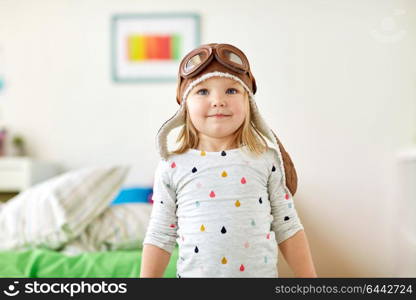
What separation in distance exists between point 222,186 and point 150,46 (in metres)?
1.48

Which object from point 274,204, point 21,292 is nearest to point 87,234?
point 21,292

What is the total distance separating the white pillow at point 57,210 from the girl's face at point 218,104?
2.62 feet

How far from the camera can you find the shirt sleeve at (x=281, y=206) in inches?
22.2

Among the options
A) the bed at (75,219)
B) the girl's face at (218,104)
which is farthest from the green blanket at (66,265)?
the girl's face at (218,104)

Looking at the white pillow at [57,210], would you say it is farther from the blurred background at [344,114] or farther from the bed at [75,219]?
the blurred background at [344,114]

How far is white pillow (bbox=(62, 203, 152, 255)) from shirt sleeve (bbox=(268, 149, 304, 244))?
2.39 ft

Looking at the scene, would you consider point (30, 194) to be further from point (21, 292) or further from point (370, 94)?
point (370, 94)

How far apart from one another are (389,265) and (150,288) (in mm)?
362

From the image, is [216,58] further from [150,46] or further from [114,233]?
[150,46]

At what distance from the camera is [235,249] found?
0.53 metres

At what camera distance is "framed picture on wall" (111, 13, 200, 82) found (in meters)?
1.80

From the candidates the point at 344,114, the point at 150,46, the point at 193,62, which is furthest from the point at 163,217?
the point at 150,46

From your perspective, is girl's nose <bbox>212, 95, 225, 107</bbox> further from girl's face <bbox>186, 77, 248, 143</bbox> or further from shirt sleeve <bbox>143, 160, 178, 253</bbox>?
shirt sleeve <bbox>143, 160, 178, 253</bbox>

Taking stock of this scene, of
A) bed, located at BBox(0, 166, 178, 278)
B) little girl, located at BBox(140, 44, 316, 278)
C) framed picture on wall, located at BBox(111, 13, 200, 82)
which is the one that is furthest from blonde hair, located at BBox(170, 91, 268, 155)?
framed picture on wall, located at BBox(111, 13, 200, 82)
